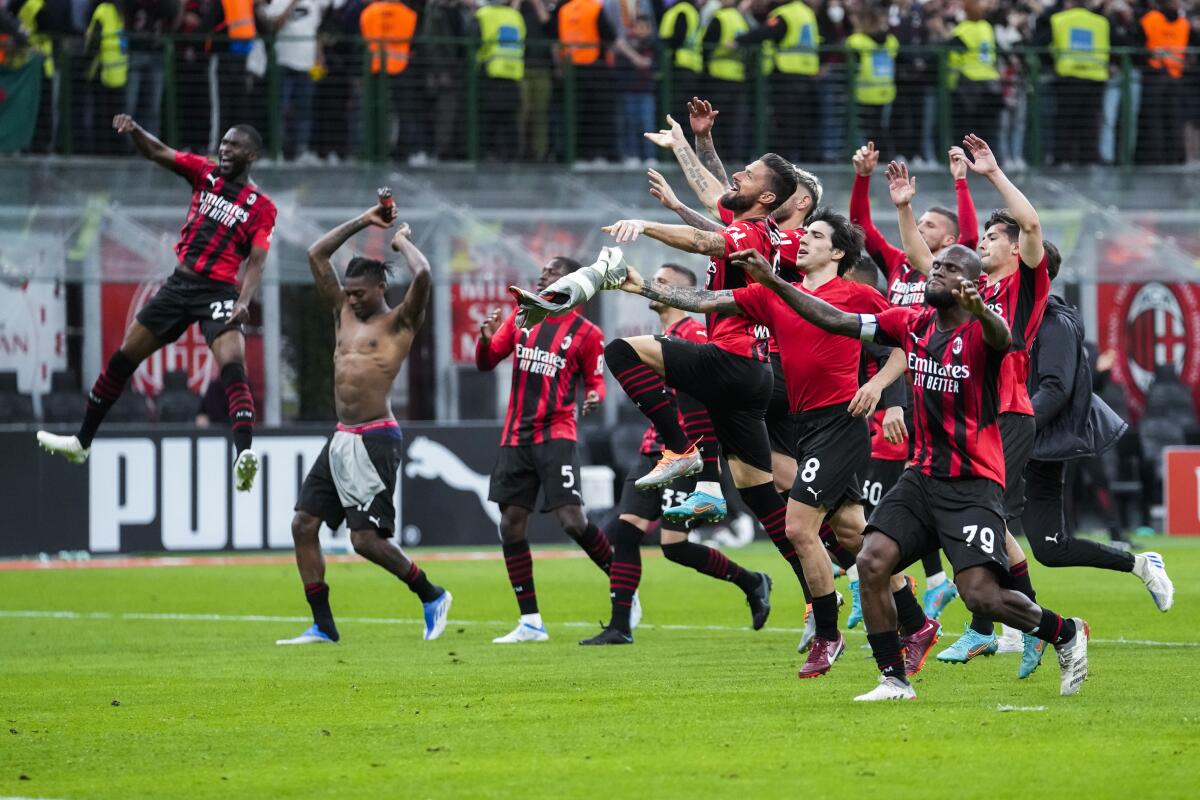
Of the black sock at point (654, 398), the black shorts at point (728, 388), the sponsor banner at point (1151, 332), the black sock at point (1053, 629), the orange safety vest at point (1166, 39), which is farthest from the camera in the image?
the orange safety vest at point (1166, 39)

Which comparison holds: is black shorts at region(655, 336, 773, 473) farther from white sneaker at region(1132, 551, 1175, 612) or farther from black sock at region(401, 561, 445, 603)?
black sock at region(401, 561, 445, 603)

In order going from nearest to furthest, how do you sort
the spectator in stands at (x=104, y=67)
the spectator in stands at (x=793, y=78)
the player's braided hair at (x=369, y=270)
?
the player's braided hair at (x=369, y=270) < the spectator in stands at (x=104, y=67) < the spectator in stands at (x=793, y=78)

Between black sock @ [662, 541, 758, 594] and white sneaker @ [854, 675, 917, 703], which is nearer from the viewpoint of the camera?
white sneaker @ [854, 675, 917, 703]

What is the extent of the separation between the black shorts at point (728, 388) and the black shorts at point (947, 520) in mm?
2110

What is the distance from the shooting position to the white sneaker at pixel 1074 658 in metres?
8.85

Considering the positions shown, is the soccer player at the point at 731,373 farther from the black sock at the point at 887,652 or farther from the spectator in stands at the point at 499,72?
the spectator in stands at the point at 499,72

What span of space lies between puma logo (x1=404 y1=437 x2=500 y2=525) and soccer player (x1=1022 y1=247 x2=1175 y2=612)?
12.3m

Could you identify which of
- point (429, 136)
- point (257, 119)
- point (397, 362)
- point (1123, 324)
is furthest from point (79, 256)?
point (1123, 324)

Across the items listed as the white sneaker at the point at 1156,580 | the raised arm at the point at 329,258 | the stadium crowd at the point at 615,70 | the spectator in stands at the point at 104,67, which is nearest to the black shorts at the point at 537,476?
the raised arm at the point at 329,258

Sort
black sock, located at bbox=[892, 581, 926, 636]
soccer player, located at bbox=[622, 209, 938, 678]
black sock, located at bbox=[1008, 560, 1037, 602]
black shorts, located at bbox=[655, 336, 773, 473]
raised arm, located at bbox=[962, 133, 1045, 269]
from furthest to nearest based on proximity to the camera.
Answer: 1. black shorts, located at bbox=[655, 336, 773, 473]
2. soccer player, located at bbox=[622, 209, 938, 678]
3. black sock, located at bbox=[892, 581, 926, 636]
4. black sock, located at bbox=[1008, 560, 1037, 602]
5. raised arm, located at bbox=[962, 133, 1045, 269]

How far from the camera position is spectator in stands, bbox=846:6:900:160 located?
86.1 ft

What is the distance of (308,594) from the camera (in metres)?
13.0

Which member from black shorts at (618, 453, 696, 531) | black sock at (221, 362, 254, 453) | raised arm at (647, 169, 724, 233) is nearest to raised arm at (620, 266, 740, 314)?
raised arm at (647, 169, 724, 233)

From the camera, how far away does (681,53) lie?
2528cm
